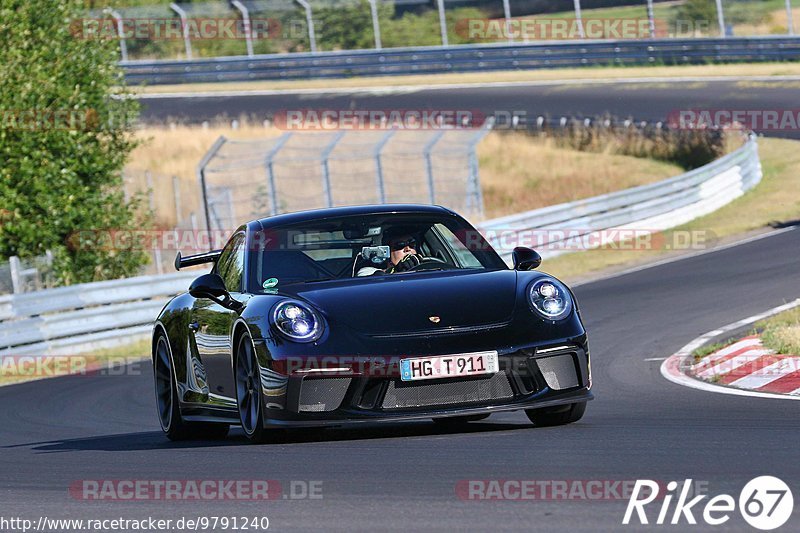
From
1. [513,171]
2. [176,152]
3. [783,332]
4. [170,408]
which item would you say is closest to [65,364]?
[170,408]

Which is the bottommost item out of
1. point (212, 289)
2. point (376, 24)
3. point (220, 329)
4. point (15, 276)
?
point (15, 276)

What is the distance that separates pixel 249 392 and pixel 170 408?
1698mm

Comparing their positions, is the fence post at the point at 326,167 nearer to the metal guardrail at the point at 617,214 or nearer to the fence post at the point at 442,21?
the metal guardrail at the point at 617,214

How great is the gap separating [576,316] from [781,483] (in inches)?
95.0

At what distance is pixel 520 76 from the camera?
4359cm

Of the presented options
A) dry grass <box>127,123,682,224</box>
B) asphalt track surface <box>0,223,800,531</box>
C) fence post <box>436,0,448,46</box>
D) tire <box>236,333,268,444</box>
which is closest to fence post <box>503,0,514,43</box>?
fence post <box>436,0,448,46</box>

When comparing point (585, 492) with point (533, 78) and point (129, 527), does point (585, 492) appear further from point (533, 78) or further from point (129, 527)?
point (533, 78)

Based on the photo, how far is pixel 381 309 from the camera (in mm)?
7715

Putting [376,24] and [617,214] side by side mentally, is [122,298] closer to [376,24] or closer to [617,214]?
[617,214]

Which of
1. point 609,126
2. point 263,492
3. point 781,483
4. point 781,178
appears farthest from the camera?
point 609,126

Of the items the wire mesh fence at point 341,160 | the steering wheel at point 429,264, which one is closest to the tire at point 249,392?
the steering wheel at point 429,264

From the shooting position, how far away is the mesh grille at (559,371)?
25.2ft

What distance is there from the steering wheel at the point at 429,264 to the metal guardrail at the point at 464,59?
104ft

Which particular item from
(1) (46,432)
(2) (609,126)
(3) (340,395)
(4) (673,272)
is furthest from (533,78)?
(3) (340,395)
